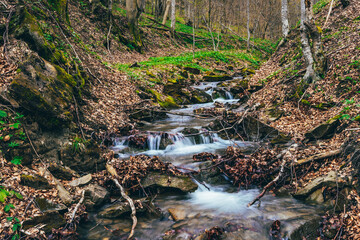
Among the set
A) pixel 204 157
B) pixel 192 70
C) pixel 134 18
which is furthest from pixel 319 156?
pixel 134 18

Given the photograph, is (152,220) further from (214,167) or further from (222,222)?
(214,167)

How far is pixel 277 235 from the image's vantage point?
433 centimetres

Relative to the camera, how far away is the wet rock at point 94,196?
5.13 meters

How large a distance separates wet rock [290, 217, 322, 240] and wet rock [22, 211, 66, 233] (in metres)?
4.35

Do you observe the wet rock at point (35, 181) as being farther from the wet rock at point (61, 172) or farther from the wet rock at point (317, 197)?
the wet rock at point (317, 197)

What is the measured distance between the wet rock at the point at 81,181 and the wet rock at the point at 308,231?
4.59 m

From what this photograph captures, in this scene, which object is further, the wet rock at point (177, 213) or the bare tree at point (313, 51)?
the bare tree at point (313, 51)

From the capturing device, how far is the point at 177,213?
518 cm

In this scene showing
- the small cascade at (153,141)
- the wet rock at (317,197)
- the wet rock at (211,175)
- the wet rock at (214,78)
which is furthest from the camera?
the wet rock at (214,78)

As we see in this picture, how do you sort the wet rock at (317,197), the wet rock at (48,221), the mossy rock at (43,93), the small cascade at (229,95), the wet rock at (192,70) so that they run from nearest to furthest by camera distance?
the wet rock at (48,221), the wet rock at (317,197), the mossy rock at (43,93), the small cascade at (229,95), the wet rock at (192,70)

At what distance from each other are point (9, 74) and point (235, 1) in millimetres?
47300

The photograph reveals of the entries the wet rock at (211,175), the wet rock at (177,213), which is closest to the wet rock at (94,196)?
the wet rock at (177,213)

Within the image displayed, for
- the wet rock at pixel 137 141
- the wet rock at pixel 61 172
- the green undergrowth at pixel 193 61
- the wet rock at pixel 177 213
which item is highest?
the green undergrowth at pixel 193 61

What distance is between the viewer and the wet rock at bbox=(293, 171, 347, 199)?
452 cm
